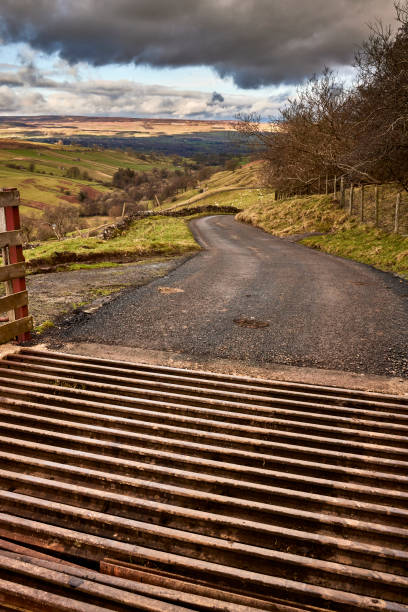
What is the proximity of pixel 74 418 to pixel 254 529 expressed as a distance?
2055mm

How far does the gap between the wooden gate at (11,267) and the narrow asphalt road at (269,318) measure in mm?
801

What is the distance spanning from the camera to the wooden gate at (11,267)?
5051mm

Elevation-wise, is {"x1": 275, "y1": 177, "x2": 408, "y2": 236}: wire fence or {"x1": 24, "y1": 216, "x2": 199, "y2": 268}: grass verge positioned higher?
{"x1": 275, "y1": 177, "x2": 408, "y2": 236}: wire fence

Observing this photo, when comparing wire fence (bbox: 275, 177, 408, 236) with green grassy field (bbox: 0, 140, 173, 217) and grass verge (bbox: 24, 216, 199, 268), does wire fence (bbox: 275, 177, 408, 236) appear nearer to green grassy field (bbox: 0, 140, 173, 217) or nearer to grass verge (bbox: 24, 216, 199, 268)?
grass verge (bbox: 24, 216, 199, 268)

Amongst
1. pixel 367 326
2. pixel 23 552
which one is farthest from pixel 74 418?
pixel 367 326

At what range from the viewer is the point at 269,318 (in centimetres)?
723

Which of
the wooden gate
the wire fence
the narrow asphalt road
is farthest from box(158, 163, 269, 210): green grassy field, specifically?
the wooden gate

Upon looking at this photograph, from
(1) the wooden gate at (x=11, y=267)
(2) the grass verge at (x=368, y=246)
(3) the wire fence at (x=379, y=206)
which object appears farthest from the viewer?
(3) the wire fence at (x=379, y=206)

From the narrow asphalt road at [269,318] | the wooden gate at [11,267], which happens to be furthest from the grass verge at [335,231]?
the wooden gate at [11,267]

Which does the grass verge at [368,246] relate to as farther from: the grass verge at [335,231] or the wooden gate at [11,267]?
the wooden gate at [11,267]

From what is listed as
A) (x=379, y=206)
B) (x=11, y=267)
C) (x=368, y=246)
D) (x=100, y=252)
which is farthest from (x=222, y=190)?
(x=11, y=267)

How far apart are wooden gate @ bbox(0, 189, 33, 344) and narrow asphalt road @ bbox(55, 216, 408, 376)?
0.80 metres

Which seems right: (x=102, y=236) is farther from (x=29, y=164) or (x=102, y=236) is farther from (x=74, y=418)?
(x=29, y=164)

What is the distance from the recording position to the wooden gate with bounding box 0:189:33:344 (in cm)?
505
